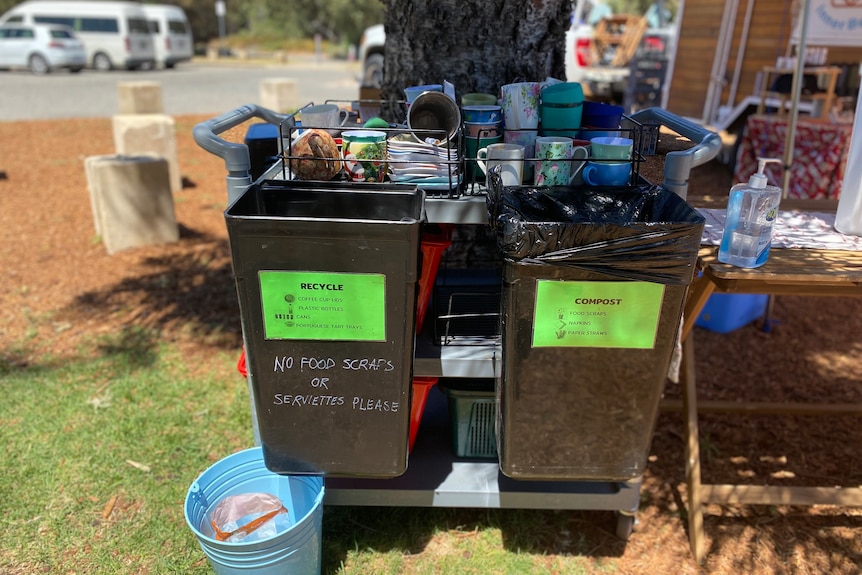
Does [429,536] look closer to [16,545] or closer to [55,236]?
[16,545]

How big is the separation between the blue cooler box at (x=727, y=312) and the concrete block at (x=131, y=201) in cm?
391

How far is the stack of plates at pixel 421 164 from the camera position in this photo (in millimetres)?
1910

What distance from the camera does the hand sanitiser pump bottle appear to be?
1.84 meters

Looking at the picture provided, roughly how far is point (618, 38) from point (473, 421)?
43.6 ft

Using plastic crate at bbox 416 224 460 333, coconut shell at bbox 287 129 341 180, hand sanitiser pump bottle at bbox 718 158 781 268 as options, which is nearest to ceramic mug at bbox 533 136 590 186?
plastic crate at bbox 416 224 460 333

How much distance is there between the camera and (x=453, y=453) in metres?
2.36

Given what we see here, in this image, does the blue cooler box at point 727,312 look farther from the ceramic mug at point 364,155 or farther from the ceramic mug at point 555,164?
the ceramic mug at point 364,155

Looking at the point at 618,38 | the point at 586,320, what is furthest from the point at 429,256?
the point at 618,38

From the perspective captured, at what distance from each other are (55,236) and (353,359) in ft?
14.5

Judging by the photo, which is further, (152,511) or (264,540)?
(152,511)

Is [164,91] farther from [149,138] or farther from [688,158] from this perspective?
[688,158]

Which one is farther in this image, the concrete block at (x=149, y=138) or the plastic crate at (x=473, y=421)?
the concrete block at (x=149, y=138)

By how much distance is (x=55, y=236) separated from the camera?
512 centimetres

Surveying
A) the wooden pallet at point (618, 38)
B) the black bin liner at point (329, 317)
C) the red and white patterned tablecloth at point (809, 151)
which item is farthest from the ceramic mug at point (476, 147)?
the wooden pallet at point (618, 38)
